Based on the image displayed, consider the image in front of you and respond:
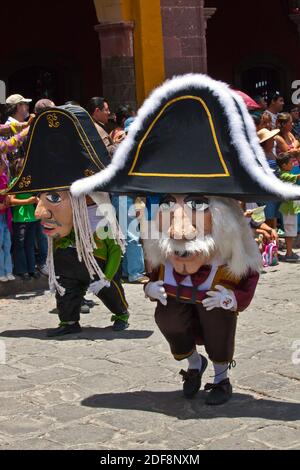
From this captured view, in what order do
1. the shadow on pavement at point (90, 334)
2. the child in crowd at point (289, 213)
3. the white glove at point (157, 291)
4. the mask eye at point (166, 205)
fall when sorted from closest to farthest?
the mask eye at point (166, 205)
the white glove at point (157, 291)
the shadow on pavement at point (90, 334)
the child in crowd at point (289, 213)

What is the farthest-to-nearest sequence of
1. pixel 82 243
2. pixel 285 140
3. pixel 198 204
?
pixel 285 140, pixel 82 243, pixel 198 204

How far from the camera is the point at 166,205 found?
17.1ft

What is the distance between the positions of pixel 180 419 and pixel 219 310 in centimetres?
61

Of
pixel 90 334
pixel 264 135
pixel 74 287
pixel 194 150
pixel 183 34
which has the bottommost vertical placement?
pixel 90 334

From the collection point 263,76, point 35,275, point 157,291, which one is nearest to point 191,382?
point 157,291

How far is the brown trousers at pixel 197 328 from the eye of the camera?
5.23 metres

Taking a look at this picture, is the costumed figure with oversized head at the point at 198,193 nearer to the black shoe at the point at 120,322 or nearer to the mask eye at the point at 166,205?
the mask eye at the point at 166,205

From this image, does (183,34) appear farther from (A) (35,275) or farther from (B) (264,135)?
(A) (35,275)

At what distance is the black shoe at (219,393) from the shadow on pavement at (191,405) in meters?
0.03

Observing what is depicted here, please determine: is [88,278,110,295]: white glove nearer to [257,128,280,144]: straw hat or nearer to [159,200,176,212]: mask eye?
[159,200,176,212]: mask eye

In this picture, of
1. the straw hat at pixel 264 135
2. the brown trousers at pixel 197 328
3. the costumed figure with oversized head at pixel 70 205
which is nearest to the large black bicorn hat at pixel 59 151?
the costumed figure with oversized head at pixel 70 205

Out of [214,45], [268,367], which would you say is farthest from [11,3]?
[268,367]

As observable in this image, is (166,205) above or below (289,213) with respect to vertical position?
above

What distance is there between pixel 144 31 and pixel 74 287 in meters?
Result: 6.36
